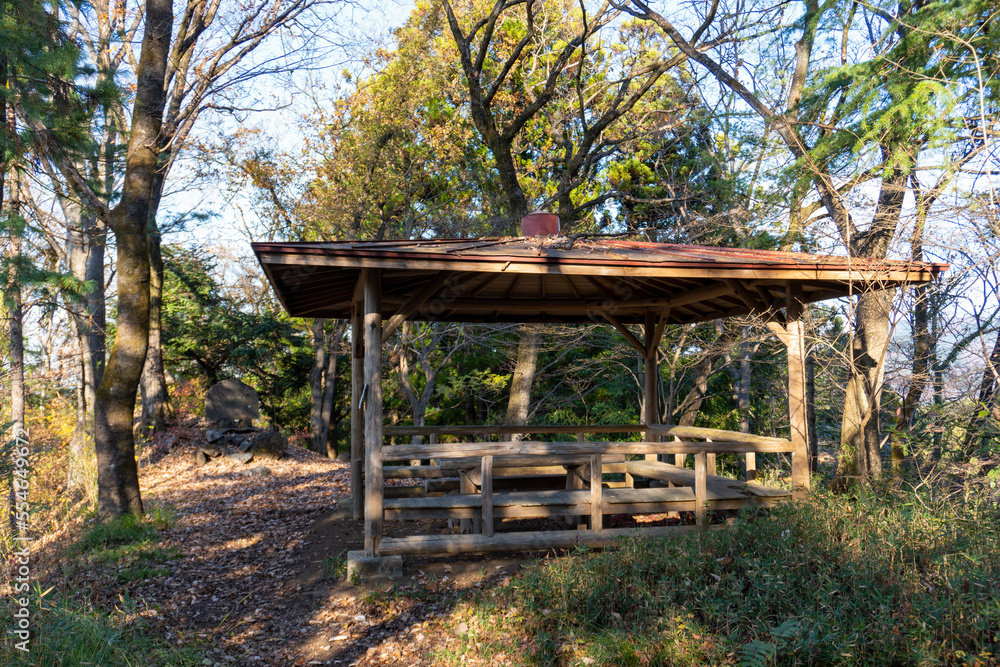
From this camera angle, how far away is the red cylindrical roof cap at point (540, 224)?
7809 mm

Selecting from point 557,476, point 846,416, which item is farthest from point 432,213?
point 846,416

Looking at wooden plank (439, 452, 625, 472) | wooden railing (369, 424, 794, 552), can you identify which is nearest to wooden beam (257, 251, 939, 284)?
wooden railing (369, 424, 794, 552)

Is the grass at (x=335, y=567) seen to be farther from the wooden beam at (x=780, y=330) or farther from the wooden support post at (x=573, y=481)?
the wooden beam at (x=780, y=330)

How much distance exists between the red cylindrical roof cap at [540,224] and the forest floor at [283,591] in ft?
12.3

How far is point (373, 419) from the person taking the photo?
6402mm

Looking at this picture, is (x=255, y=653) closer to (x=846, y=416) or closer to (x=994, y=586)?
(x=994, y=586)

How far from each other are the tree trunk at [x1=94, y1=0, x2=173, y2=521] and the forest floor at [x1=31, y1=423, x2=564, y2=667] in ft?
2.98

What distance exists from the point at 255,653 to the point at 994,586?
197 inches

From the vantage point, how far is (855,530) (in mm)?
5133

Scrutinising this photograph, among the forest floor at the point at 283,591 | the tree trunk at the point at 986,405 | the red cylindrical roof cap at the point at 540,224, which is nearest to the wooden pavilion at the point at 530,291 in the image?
the red cylindrical roof cap at the point at 540,224

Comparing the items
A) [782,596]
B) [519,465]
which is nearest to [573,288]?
[519,465]

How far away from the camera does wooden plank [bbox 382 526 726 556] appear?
20.3ft

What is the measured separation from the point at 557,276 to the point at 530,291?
1.31 m

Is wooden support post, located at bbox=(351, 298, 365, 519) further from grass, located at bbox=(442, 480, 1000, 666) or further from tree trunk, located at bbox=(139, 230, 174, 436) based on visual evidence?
tree trunk, located at bbox=(139, 230, 174, 436)
